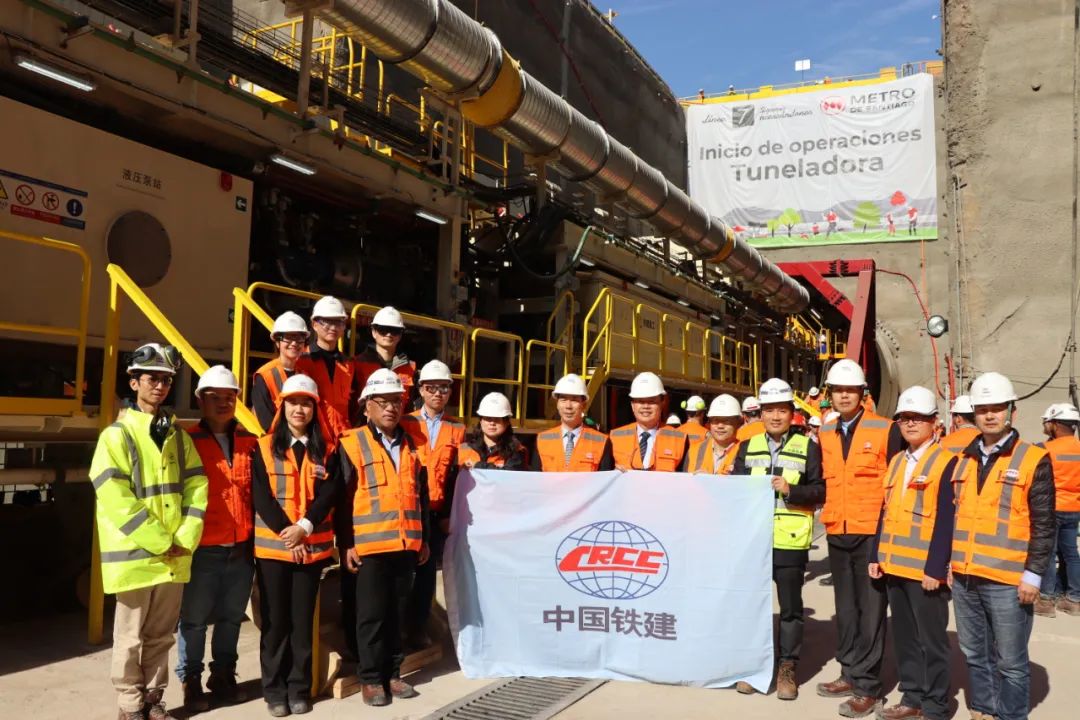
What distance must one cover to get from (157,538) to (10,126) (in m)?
3.11

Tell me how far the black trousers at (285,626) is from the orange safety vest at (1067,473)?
6.33m

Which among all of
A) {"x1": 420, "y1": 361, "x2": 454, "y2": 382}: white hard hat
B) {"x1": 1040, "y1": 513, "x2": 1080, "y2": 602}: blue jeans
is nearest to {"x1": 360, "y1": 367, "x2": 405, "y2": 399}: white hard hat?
{"x1": 420, "y1": 361, "x2": 454, "y2": 382}: white hard hat

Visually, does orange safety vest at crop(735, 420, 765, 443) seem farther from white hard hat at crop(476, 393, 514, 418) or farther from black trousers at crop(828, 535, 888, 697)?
white hard hat at crop(476, 393, 514, 418)

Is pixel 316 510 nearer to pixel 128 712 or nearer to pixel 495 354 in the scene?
pixel 128 712

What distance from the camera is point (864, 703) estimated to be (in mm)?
4328

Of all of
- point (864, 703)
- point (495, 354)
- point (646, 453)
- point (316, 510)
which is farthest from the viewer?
point (495, 354)

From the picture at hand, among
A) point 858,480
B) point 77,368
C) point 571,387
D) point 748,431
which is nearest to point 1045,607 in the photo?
point 748,431

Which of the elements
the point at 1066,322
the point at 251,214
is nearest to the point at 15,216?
the point at 251,214

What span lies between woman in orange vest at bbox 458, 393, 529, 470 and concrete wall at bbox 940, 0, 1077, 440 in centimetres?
549

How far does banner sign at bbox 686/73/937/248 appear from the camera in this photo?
86.6 ft

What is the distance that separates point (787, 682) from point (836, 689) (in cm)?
30

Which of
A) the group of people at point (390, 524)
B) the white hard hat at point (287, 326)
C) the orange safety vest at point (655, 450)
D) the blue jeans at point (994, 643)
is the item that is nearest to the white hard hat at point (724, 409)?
the orange safety vest at point (655, 450)

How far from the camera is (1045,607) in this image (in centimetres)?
693

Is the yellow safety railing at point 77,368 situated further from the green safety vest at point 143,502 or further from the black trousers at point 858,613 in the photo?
the black trousers at point 858,613
